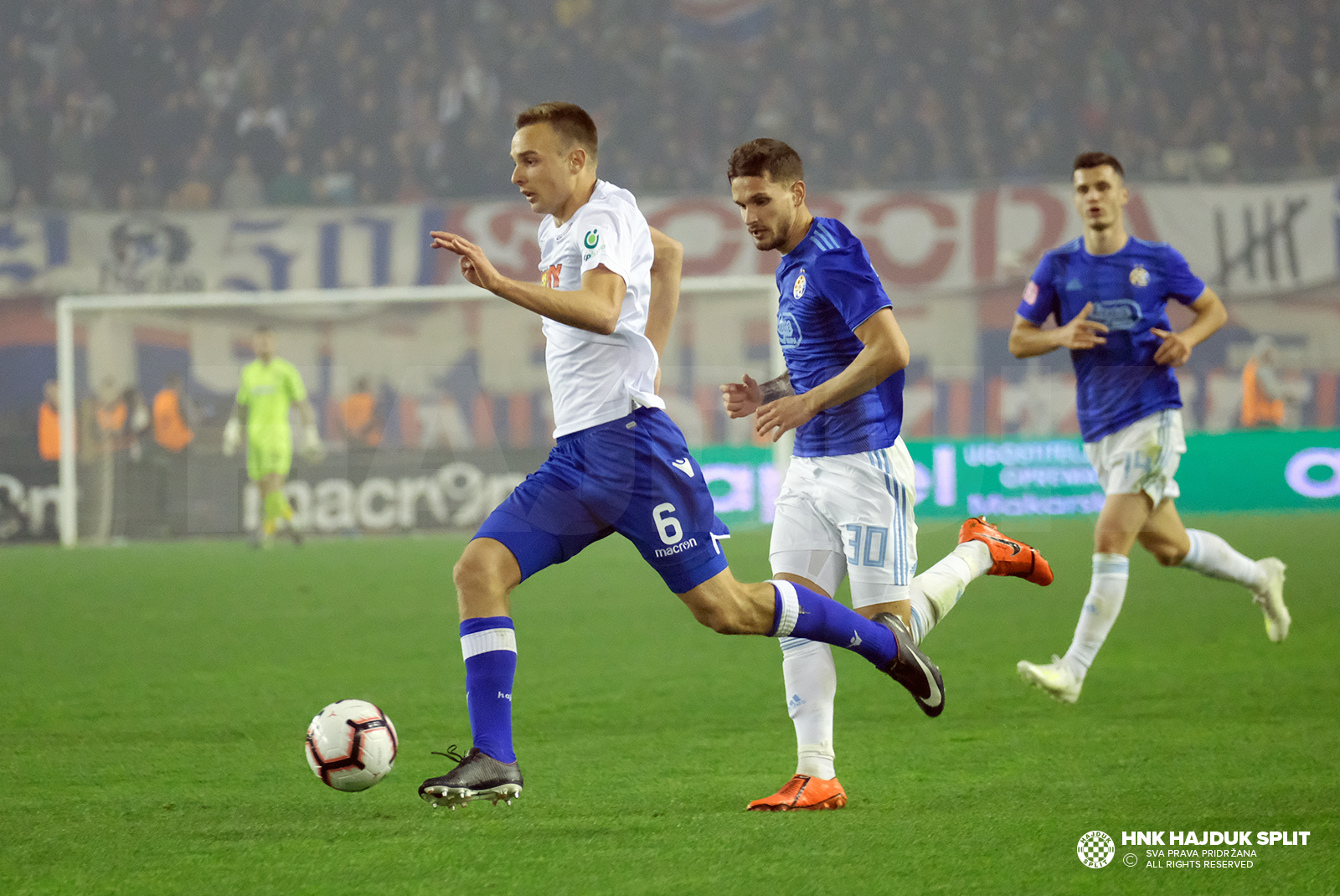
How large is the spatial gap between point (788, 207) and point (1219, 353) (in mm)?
15264

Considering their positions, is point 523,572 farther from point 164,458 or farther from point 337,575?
point 164,458

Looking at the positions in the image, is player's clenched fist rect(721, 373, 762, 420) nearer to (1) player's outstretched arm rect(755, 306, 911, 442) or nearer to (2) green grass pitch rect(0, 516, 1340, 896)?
(1) player's outstretched arm rect(755, 306, 911, 442)

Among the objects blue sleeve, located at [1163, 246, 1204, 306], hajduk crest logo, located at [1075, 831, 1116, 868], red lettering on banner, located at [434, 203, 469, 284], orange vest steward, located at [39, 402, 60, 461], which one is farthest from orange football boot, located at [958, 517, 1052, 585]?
red lettering on banner, located at [434, 203, 469, 284]

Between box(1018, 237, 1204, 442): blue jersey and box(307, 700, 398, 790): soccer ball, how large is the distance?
10.3ft

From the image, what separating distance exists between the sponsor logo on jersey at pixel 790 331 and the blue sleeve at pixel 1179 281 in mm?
2221

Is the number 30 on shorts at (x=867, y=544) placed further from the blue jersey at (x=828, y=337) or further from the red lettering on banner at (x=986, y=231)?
the red lettering on banner at (x=986, y=231)

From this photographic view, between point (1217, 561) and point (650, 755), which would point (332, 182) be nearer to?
point (1217, 561)

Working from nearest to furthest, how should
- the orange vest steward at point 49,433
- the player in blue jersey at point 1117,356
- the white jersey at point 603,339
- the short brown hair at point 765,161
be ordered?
the white jersey at point 603,339, the short brown hair at point 765,161, the player in blue jersey at point 1117,356, the orange vest steward at point 49,433

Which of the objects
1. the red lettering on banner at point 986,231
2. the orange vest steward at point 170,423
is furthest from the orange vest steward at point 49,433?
the red lettering on banner at point 986,231

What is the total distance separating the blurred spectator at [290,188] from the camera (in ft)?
70.9

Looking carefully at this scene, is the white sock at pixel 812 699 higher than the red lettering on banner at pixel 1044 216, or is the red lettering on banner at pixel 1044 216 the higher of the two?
the red lettering on banner at pixel 1044 216

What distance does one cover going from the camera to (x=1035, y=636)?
25.2ft

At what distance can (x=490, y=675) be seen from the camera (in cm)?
379

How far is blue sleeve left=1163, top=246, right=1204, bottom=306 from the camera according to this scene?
5.83 meters
